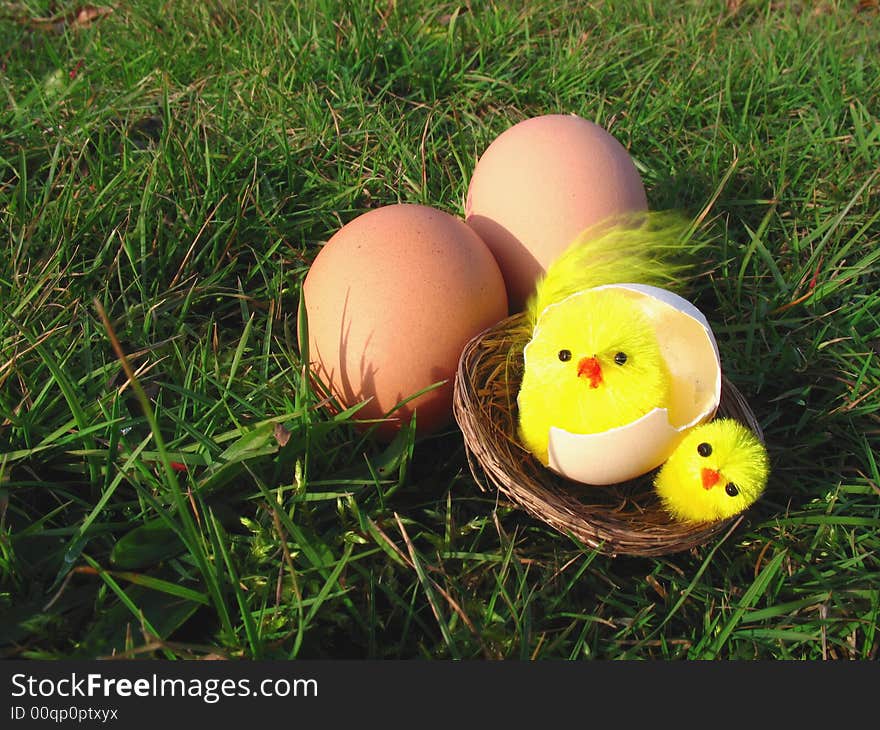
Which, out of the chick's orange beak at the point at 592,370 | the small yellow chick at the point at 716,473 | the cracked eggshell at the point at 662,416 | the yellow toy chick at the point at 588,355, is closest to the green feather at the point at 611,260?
the yellow toy chick at the point at 588,355

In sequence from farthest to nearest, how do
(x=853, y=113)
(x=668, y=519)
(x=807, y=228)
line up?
(x=853, y=113) → (x=807, y=228) → (x=668, y=519)

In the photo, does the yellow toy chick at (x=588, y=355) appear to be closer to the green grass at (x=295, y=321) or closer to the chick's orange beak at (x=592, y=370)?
the chick's orange beak at (x=592, y=370)

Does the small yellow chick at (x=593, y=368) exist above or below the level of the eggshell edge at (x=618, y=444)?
above

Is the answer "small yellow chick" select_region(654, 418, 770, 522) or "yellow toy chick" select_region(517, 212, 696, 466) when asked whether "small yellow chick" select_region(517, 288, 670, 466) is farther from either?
"small yellow chick" select_region(654, 418, 770, 522)

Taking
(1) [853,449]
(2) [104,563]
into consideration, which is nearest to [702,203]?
(1) [853,449]

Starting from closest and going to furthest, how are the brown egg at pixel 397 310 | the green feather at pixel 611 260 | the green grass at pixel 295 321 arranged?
the green grass at pixel 295 321 < the brown egg at pixel 397 310 < the green feather at pixel 611 260

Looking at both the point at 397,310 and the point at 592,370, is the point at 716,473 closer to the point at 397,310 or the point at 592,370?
the point at 592,370

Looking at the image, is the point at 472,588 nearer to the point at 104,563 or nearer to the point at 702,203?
the point at 104,563
